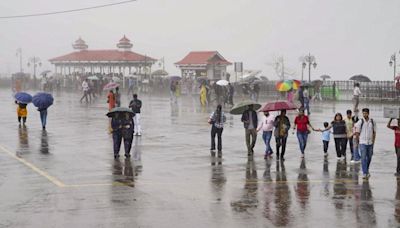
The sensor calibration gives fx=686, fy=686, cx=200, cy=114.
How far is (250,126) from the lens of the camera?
18391 millimetres

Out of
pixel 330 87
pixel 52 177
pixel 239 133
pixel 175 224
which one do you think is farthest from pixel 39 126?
pixel 330 87

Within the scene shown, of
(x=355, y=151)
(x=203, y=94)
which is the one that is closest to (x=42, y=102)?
(x=355, y=151)

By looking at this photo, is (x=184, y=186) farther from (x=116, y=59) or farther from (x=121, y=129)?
(x=116, y=59)

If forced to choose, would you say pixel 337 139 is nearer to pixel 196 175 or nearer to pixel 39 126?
pixel 196 175

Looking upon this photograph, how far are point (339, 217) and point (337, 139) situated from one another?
706 centimetres

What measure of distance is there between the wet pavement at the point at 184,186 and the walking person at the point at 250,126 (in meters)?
0.30

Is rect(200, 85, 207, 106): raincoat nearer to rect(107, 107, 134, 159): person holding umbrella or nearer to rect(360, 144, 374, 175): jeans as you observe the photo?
rect(107, 107, 134, 159): person holding umbrella

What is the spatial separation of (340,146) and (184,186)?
18.9 ft

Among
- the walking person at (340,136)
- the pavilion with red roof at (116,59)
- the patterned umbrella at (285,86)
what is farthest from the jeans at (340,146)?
the pavilion with red roof at (116,59)

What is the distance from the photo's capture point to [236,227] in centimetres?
984

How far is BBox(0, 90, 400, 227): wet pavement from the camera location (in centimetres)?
1051

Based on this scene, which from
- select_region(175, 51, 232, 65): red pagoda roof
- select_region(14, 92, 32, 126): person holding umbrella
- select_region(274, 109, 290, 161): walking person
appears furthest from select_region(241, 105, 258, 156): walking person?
select_region(175, 51, 232, 65): red pagoda roof

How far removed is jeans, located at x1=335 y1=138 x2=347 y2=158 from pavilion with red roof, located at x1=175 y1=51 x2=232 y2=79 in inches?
1521

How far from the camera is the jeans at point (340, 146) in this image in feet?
57.3
